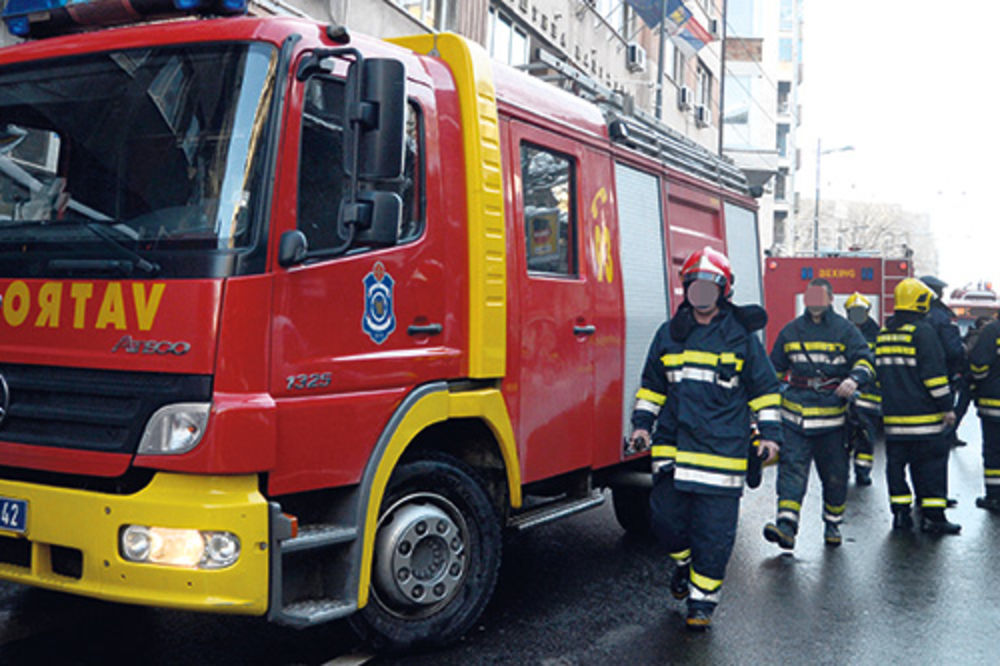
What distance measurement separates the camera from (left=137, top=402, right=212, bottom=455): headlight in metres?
3.69

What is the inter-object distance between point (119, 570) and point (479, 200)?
2.30 m

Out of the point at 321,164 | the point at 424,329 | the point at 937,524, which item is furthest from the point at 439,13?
the point at 321,164

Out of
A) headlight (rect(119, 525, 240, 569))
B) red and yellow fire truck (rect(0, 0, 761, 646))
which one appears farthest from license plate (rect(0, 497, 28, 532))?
headlight (rect(119, 525, 240, 569))

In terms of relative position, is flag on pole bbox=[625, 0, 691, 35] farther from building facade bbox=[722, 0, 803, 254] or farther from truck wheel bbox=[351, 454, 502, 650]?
truck wheel bbox=[351, 454, 502, 650]

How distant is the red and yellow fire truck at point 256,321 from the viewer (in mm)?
3740

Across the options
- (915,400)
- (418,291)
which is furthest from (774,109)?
(418,291)

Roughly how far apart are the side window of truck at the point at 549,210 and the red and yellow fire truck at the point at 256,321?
0.31 metres

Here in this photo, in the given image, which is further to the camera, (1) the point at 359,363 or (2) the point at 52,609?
(2) the point at 52,609

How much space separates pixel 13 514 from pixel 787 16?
251ft

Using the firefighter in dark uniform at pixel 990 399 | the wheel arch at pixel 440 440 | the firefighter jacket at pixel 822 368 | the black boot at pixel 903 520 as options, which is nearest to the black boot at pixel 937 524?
the black boot at pixel 903 520

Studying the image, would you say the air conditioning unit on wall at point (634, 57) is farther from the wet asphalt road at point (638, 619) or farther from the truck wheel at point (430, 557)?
the truck wheel at point (430, 557)

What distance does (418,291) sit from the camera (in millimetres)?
4648

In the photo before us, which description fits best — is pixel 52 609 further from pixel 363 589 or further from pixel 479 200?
pixel 479 200

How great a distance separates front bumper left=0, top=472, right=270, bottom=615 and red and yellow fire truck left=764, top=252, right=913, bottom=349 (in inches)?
511
